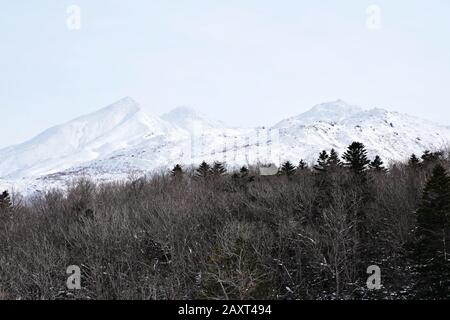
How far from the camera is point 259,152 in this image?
10994cm

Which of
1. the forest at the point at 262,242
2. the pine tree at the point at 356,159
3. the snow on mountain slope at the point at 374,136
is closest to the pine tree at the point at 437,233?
the forest at the point at 262,242

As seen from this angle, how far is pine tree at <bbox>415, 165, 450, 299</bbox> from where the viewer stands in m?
22.7

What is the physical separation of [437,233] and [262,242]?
1141 cm

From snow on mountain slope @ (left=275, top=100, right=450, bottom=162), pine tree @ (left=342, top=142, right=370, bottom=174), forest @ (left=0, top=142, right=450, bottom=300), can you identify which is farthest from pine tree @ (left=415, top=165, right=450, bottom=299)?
snow on mountain slope @ (left=275, top=100, right=450, bottom=162)

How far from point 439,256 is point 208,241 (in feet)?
52.8

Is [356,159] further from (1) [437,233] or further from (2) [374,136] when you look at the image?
(2) [374,136]

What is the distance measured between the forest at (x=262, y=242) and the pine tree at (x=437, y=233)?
6 centimetres

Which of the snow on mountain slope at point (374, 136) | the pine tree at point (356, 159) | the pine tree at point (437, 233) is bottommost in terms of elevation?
the pine tree at point (437, 233)

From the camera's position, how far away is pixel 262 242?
100 feet

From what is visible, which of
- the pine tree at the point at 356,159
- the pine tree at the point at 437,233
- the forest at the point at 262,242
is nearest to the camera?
the pine tree at the point at 437,233

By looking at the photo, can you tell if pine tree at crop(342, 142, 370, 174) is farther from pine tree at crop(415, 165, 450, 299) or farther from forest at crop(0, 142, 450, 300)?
pine tree at crop(415, 165, 450, 299)

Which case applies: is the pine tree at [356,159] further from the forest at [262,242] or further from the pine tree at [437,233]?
the pine tree at [437,233]

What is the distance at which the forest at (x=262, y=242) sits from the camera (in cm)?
2417
